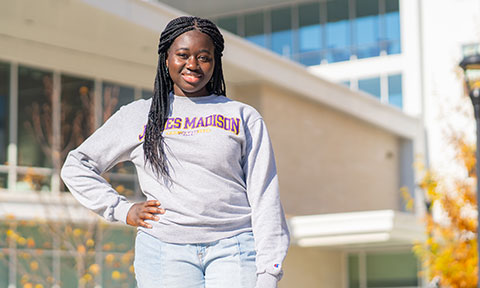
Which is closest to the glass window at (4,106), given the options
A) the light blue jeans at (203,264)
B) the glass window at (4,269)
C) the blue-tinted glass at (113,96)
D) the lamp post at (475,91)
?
the glass window at (4,269)

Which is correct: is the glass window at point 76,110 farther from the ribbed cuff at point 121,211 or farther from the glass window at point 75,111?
the ribbed cuff at point 121,211

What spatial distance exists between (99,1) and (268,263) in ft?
45.4

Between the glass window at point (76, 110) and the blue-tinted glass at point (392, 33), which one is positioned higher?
the blue-tinted glass at point (392, 33)

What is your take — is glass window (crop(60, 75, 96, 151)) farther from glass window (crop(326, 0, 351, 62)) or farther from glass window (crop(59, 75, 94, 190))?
glass window (crop(326, 0, 351, 62))

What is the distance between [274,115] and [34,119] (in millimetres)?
7608

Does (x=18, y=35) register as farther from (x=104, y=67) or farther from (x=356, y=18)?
(x=356, y=18)

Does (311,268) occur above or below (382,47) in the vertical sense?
below

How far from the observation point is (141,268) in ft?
12.2

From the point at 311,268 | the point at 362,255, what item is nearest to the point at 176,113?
the point at 311,268

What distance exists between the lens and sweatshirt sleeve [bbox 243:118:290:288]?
11.7 feet

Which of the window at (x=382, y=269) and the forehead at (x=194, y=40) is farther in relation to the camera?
the window at (x=382, y=269)

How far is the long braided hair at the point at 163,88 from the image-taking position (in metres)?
3.74

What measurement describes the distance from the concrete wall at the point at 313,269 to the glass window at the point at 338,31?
8.24 meters

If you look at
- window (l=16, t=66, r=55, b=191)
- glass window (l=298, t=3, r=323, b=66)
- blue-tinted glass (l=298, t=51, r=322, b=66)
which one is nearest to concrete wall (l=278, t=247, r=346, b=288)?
window (l=16, t=66, r=55, b=191)
